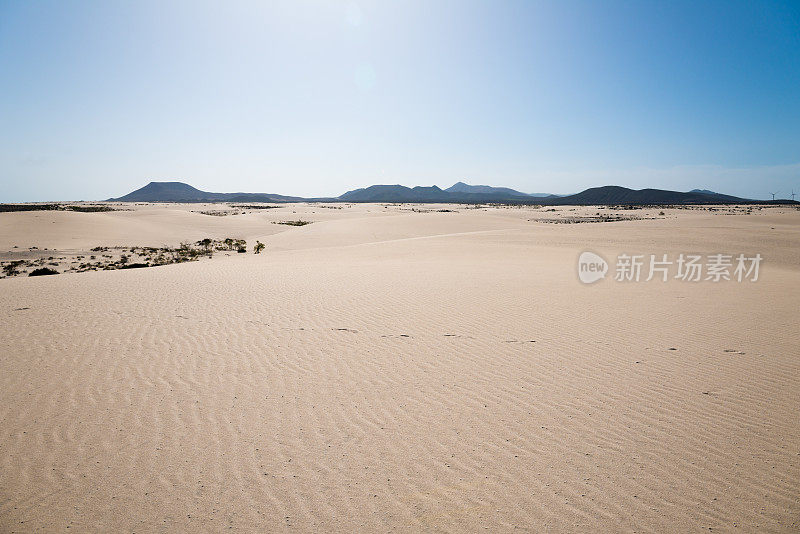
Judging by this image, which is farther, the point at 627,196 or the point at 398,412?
the point at 627,196

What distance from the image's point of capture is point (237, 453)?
3930mm

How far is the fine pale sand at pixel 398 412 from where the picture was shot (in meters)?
3.30

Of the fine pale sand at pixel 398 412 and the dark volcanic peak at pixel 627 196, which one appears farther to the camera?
the dark volcanic peak at pixel 627 196

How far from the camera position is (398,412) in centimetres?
469

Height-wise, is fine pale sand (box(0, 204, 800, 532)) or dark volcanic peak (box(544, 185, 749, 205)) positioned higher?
dark volcanic peak (box(544, 185, 749, 205))

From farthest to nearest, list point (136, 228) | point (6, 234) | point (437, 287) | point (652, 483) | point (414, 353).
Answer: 1. point (136, 228)
2. point (6, 234)
3. point (437, 287)
4. point (414, 353)
5. point (652, 483)

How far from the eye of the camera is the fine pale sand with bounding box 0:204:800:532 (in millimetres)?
3303

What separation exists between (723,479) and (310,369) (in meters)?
4.83

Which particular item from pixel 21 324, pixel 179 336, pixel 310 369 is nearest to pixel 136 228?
pixel 21 324

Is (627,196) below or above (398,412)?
above

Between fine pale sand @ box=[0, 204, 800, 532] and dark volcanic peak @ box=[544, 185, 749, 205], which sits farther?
dark volcanic peak @ box=[544, 185, 749, 205]

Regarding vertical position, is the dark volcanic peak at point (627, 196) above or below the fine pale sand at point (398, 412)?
above

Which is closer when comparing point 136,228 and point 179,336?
point 179,336

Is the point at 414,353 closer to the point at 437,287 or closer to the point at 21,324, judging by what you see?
the point at 437,287
